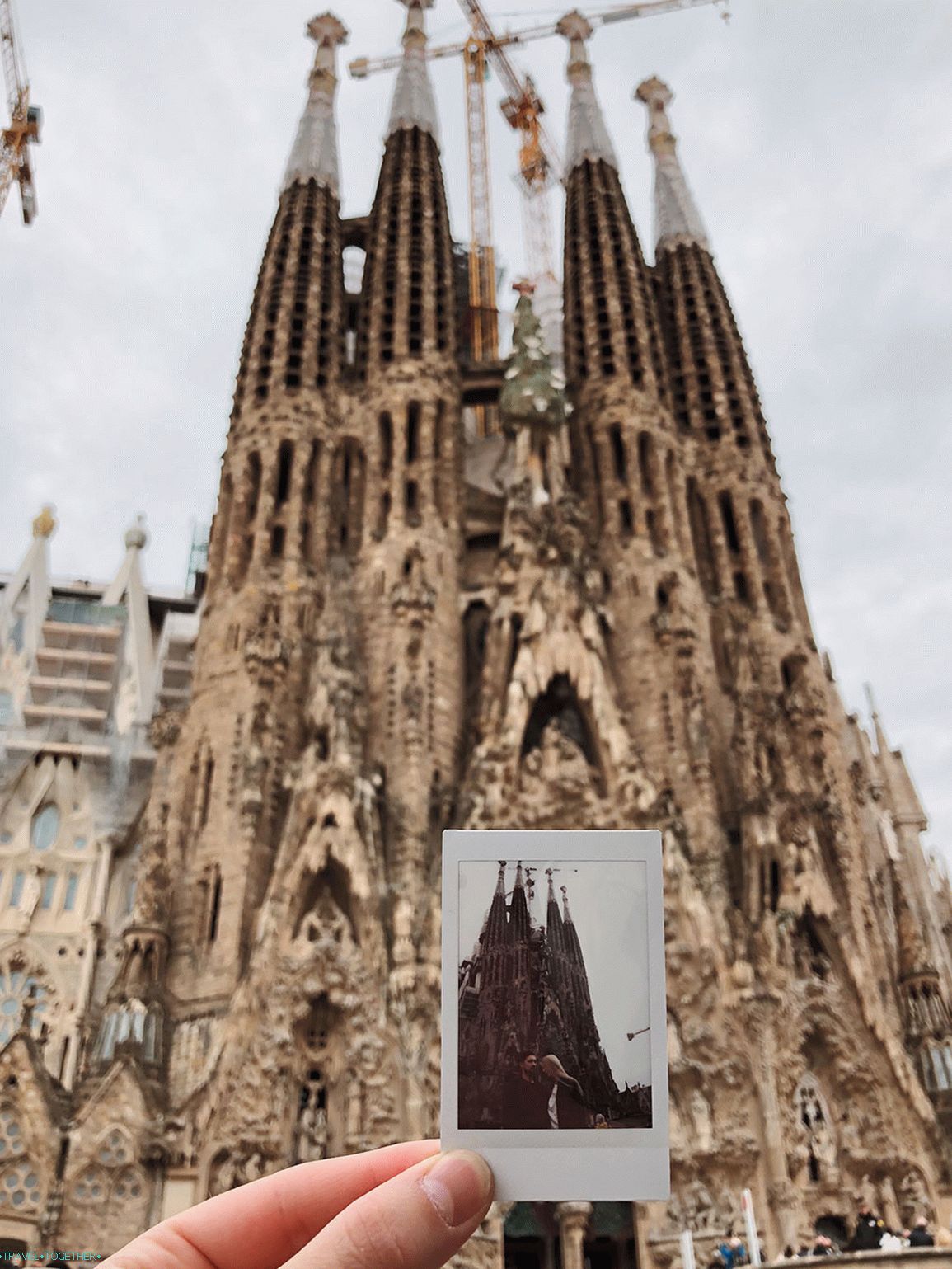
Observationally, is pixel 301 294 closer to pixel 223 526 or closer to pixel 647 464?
pixel 223 526

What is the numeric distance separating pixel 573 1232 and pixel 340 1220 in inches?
694

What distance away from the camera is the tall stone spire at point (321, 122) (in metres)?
31.0

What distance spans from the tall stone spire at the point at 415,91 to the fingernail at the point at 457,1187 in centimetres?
3464

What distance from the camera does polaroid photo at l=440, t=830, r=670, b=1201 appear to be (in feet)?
7.20

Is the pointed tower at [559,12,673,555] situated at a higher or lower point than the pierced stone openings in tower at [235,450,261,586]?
higher

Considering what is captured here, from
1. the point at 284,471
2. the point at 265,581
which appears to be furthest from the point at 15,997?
the point at 284,471

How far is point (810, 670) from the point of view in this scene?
24844 millimetres

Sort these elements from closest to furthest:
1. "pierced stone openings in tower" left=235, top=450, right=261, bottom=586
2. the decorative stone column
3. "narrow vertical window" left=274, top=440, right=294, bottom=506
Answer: the decorative stone column
"pierced stone openings in tower" left=235, top=450, right=261, bottom=586
"narrow vertical window" left=274, top=440, right=294, bottom=506

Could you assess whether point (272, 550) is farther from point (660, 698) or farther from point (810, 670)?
point (810, 670)

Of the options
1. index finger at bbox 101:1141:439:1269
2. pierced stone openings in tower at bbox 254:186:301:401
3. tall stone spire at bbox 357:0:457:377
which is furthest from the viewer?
tall stone spire at bbox 357:0:457:377

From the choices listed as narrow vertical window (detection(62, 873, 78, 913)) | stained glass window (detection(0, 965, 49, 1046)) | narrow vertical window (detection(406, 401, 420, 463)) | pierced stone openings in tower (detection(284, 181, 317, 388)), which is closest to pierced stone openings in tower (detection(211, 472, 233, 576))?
pierced stone openings in tower (detection(284, 181, 317, 388))

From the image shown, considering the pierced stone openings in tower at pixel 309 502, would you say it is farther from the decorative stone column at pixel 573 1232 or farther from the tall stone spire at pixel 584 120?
the tall stone spire at pixel 584 120

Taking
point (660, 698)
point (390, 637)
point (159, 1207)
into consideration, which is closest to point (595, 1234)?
point (159, 1207)

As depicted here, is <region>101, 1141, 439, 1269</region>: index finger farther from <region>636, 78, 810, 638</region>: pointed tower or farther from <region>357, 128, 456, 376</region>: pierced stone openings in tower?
<region>357, 128, 456, 376</region>: pierced stone openings in tower
